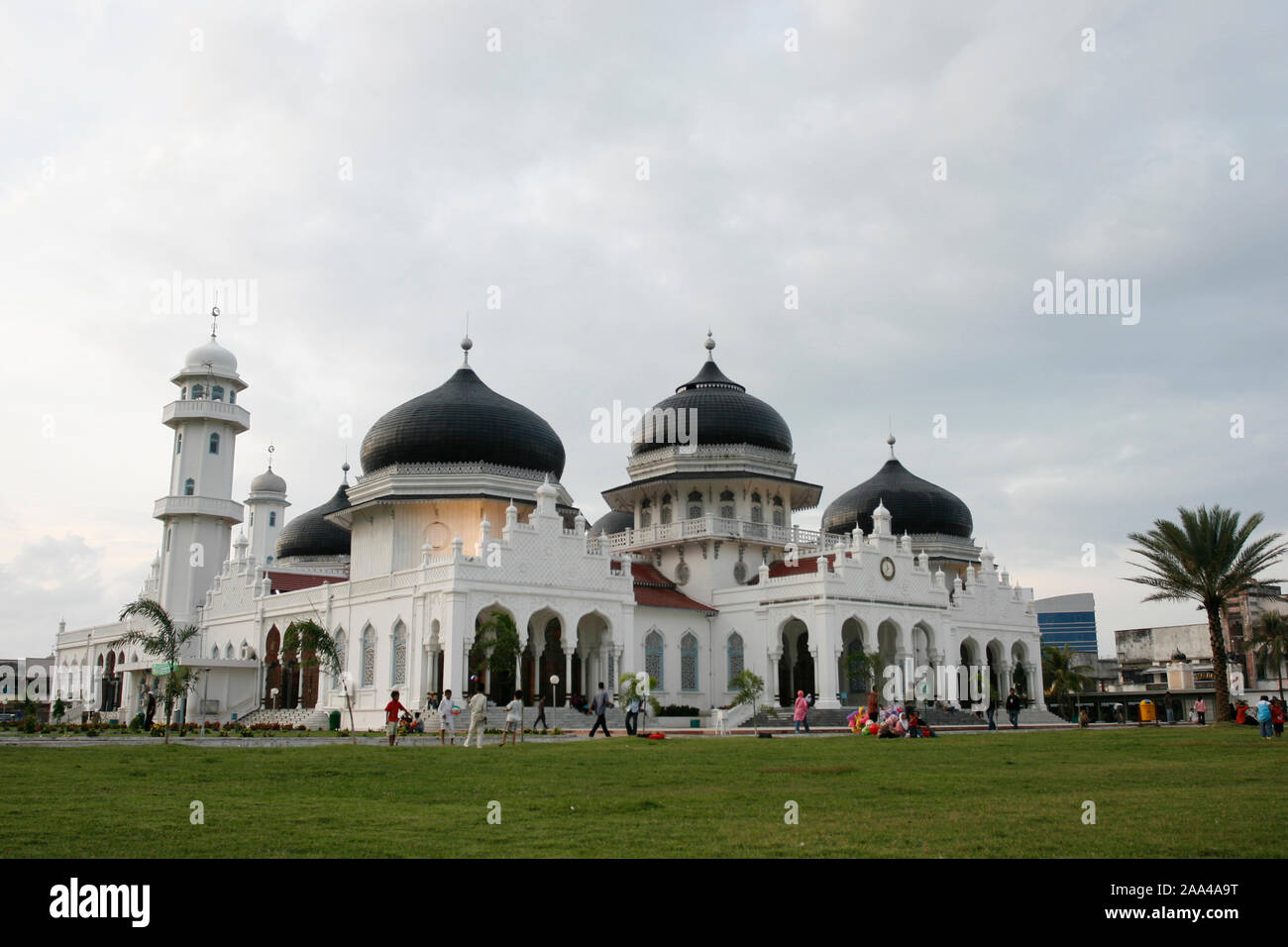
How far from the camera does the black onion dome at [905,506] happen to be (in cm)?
5441

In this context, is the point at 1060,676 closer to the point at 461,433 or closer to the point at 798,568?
the point at 798,568

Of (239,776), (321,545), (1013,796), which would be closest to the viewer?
(1013,796)

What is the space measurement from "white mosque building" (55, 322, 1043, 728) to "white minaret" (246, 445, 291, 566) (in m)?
15.2

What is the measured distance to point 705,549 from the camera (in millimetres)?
45469

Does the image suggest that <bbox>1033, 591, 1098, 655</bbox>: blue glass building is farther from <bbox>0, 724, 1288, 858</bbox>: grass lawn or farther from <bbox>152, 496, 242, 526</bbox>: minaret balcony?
<bbox>0, 724, 1288, 858</bbox>: grass lawn

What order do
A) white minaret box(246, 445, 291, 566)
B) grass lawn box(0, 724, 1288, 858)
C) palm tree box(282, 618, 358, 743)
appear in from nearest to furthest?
1. grass lawn box(0, 724, 1288, 858)
2. palm tree box(282, 618, 358, 743)
3. white minaret box(246, 445, 291, 566)

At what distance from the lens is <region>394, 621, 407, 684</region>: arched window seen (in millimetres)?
36531

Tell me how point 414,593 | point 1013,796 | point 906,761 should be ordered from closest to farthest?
point 1013,796
point 906,761
point 414,593

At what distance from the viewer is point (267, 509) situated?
70500 millimetres

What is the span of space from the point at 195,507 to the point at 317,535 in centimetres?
682

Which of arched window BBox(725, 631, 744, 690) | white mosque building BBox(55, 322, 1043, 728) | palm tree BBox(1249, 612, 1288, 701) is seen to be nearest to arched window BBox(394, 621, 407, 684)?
white mosque building BBox(55, 322, 1043, 728)

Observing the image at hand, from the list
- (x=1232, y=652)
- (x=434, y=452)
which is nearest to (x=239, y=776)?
(x=434, y=452)
